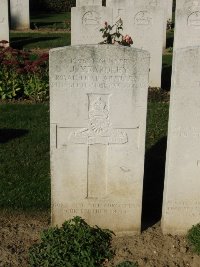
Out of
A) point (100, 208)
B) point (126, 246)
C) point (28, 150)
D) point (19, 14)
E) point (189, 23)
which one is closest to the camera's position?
point (126, 246)

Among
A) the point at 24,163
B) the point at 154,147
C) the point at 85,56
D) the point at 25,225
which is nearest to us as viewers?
the point at 85,56

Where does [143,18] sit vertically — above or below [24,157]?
above

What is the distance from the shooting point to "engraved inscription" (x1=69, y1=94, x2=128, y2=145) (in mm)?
4848

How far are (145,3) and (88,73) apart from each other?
7.12 m

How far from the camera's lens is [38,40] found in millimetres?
17578

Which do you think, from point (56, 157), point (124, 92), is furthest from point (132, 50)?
point (56, 157)

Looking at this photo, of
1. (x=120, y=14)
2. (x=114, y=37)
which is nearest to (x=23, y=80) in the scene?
(x=114, y=37)

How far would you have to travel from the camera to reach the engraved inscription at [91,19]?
37.1ft

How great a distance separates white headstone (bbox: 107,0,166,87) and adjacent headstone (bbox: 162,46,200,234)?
637cm

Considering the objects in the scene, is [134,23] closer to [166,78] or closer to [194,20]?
[194,20]

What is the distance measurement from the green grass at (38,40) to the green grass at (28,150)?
731 centimetres

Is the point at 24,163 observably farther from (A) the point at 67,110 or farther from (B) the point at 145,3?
(B) the point at 145,3

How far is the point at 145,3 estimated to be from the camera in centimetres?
1134

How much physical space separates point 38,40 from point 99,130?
1323cm
